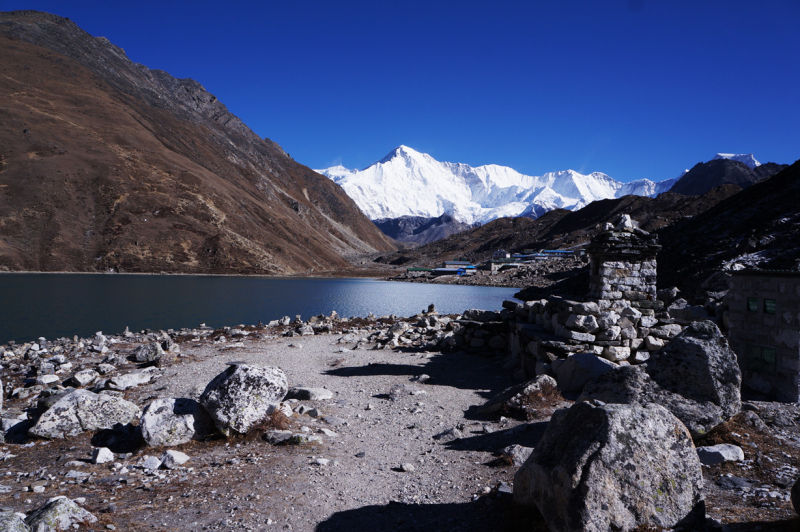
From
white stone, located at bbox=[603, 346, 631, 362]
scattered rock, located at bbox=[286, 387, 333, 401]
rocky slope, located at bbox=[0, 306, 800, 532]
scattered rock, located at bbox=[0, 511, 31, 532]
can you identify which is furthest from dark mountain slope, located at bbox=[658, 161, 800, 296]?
scattered rock, located at bbox=[0, 511, 31, 532]

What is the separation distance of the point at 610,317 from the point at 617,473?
25.0 feet

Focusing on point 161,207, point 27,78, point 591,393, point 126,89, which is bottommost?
point 591,393

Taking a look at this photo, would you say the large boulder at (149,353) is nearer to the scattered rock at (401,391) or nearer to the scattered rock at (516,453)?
the scattered rock at (401,391)

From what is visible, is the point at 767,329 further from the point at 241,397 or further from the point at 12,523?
the point at 12,523

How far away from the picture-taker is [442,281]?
9306cm

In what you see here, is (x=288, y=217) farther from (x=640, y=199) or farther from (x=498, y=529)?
(x=498, y=529)

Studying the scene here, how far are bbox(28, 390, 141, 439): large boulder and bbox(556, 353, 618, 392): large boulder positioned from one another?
8.80 meters

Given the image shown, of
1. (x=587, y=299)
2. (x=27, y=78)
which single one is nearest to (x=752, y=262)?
(x=587, y=299)

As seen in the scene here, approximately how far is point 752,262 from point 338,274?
87.8 meters

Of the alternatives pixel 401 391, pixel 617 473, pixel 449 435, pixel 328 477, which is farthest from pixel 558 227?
pixel 617 473

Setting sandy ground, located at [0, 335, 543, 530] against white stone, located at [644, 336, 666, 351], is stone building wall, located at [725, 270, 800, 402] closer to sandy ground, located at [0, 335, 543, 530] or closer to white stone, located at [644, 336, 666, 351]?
A: white stone, located at [644, 336, 666, 351]

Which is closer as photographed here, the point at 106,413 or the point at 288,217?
the point at 106,413

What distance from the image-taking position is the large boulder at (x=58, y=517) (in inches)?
185

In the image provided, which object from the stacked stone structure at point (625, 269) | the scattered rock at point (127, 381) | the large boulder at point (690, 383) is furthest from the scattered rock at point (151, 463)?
the stacked stone structure at point (625, 269)
